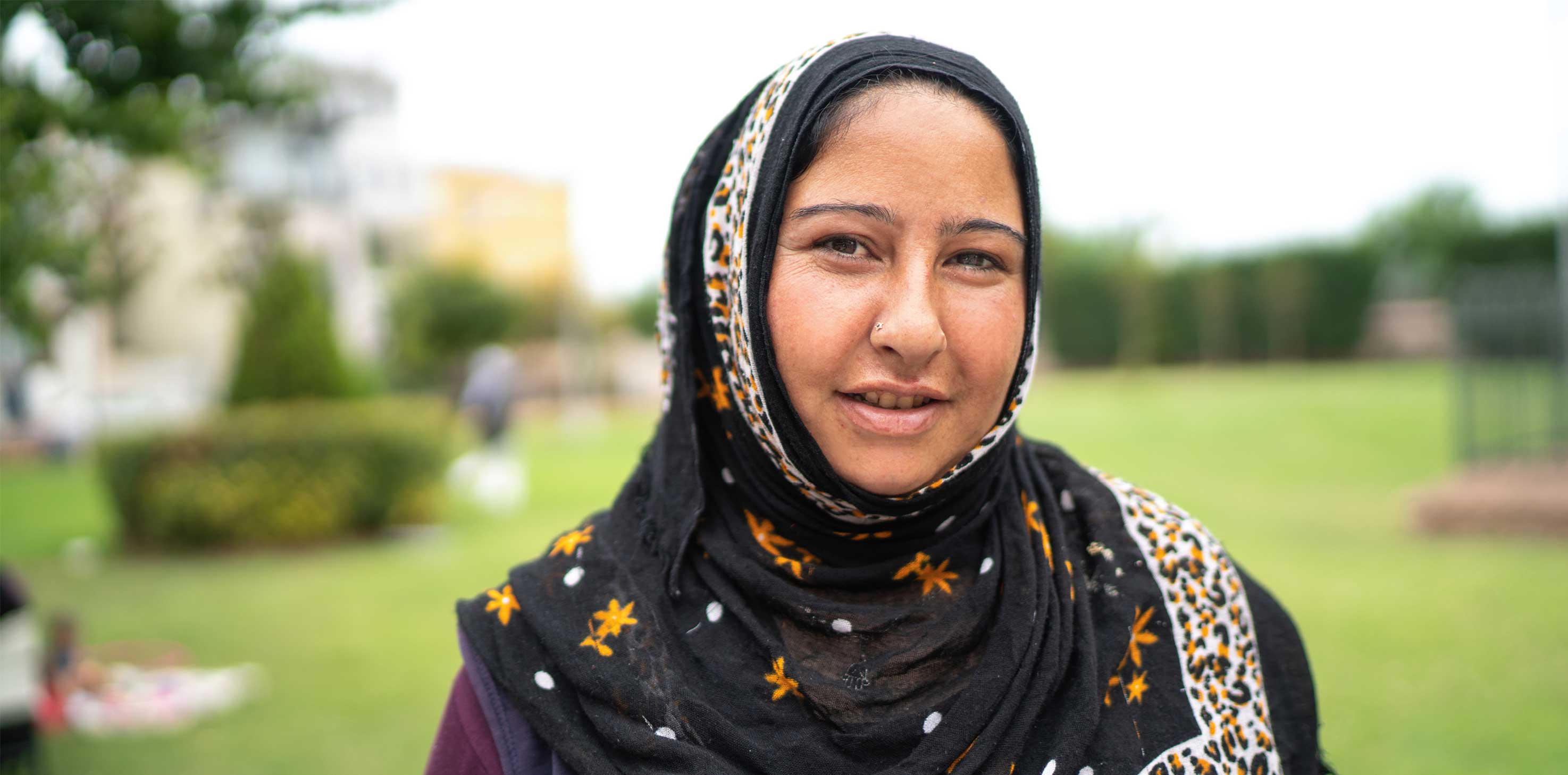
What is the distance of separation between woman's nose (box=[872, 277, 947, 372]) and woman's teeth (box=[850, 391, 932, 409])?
4cm

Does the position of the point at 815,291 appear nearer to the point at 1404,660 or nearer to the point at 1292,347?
the point at 1404,660

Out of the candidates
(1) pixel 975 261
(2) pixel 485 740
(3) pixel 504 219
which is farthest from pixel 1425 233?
(2) pixel 485 740

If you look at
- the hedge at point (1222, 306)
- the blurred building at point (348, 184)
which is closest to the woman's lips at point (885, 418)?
the blurred building at point (348, 184)

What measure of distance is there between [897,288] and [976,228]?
0.13 meters

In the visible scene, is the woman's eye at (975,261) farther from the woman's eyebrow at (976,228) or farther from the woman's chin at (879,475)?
the woman's chin at (879,475)

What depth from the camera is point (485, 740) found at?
1.51m

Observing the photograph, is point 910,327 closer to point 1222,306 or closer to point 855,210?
point 855,210

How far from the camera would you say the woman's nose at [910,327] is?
4.52 feet

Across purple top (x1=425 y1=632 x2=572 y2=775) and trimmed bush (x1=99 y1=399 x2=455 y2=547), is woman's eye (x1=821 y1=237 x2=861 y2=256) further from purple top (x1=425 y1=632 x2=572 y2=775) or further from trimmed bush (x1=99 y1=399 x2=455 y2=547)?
trimmed bush (x1=99 y1=399 x2=455 y2=547)

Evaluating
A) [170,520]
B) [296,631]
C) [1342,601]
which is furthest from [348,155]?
[1342,601]

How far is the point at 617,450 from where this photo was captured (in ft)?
60.8

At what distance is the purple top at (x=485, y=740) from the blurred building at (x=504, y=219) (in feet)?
146

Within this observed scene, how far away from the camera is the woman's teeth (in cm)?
142

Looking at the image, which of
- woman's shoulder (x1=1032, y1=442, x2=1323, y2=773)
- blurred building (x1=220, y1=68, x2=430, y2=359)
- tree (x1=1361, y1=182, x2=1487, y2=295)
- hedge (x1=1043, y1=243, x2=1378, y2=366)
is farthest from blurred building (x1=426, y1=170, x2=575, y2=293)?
woman's shoulder (x1=1032, y1=442, x2=1323, y2=773)
